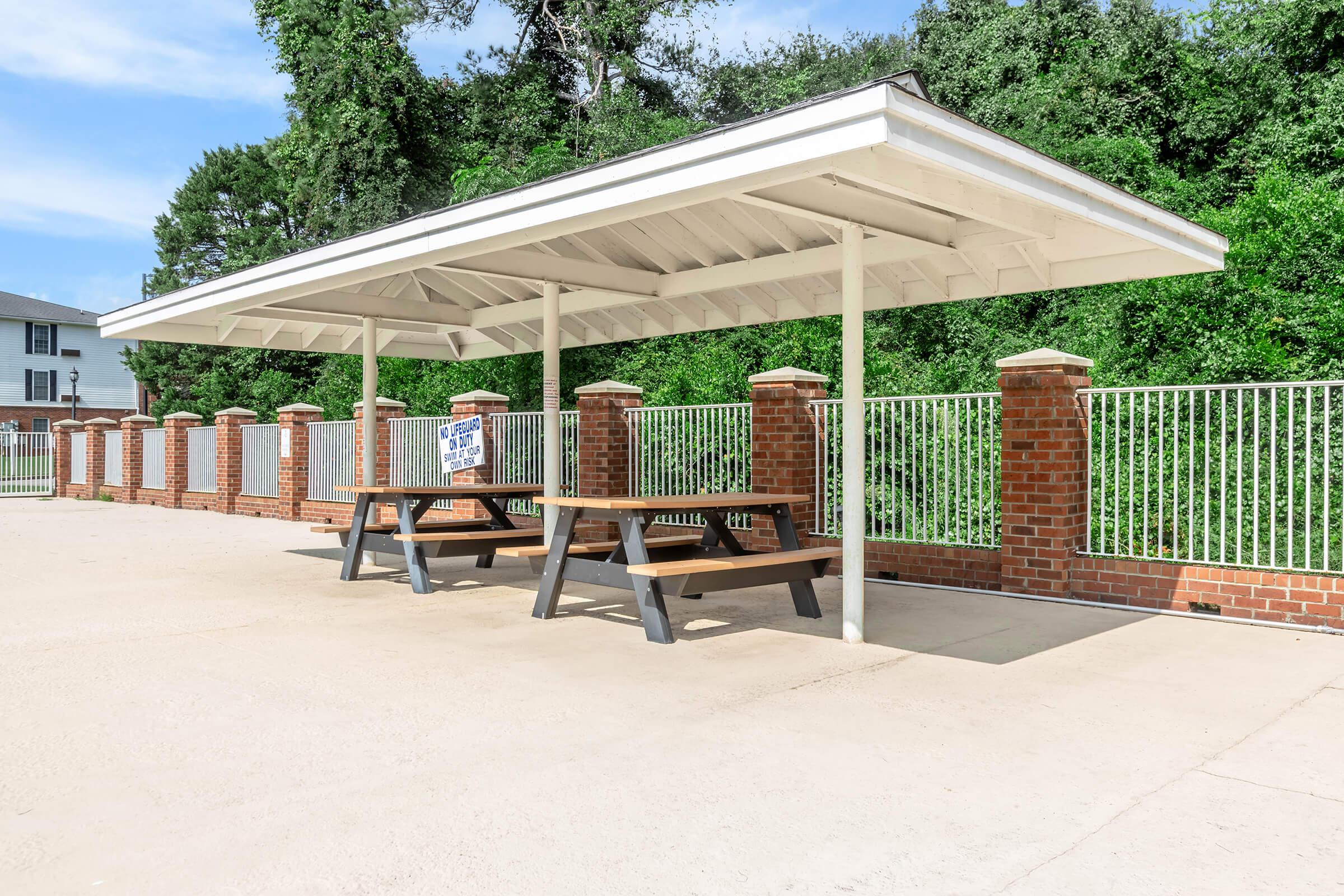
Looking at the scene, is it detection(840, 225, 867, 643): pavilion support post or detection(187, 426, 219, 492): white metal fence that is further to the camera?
detection(187, 426, 219, 492): white metal fence

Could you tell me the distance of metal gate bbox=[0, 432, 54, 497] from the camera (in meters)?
26.8

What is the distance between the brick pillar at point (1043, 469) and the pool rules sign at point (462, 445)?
5364 millimetres

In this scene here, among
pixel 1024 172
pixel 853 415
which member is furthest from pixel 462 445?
pixel 1024 172

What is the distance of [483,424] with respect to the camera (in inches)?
510

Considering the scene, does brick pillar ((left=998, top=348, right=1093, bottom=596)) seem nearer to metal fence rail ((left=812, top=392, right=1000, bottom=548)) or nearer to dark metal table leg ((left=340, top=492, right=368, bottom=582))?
metal fence rail ((left=812, top=392, right=1000, bottom=548))

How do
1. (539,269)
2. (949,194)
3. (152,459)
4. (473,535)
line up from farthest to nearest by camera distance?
(152,459) < (473,535) < (539,269) < (949,194)

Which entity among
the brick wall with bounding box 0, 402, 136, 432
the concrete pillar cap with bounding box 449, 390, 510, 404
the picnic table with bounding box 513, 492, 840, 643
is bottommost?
the picnic table with bounding box 513, 492, 840, 643

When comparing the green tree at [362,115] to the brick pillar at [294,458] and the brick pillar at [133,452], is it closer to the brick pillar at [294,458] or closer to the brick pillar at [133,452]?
the brick pillar at [133,452]

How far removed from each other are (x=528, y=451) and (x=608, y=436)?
1.77 meters

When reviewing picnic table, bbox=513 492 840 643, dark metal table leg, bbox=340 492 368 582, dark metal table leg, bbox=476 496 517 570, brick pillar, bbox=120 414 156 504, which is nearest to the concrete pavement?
picnic table, bbox=513 492 840 643

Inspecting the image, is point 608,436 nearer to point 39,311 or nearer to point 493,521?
point 493,521

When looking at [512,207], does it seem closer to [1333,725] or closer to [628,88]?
[1333,725]

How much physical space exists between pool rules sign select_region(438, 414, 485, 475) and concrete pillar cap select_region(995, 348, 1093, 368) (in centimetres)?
543

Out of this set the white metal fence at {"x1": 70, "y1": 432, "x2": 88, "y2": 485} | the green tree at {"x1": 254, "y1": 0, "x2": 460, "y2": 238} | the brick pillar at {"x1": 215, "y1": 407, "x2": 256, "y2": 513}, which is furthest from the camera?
the green tree at {"x1": 254, "y1": 0, "x2": 460, "y2": 238}
